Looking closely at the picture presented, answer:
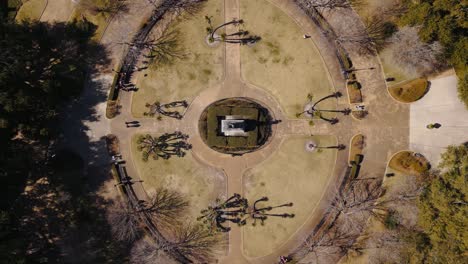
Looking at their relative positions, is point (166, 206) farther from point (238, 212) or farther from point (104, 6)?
point (104, 6)

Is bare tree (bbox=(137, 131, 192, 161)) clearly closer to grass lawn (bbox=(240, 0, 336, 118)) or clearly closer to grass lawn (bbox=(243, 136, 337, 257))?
grass lawn (bbox=(240, 0, 336, 118))

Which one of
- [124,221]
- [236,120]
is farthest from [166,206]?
[236,120]

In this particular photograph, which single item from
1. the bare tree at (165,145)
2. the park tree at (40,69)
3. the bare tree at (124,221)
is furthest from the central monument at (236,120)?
the park tree at (40,69)

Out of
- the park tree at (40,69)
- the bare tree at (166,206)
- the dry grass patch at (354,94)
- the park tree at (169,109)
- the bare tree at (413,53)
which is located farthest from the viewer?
the park tree at (169,109)

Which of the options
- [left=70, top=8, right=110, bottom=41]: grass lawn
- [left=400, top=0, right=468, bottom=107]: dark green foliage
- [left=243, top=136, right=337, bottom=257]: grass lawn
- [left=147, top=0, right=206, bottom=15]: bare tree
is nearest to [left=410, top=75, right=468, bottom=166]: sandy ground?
[left=400, top=0, right=468, bottom=107]: dark green foliage

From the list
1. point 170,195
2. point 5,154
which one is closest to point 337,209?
point 170,195

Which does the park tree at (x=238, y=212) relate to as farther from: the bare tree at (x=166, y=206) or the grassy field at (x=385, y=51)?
the grassy field at (x=385, y=51)

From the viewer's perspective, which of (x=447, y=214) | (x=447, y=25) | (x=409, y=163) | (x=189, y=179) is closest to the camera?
(x=447, y=214)
